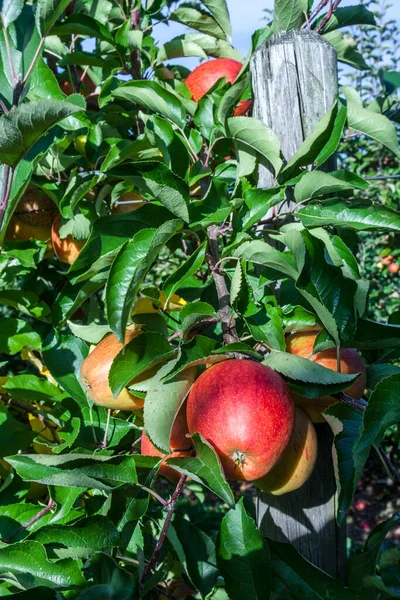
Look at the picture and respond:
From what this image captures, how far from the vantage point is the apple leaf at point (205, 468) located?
2.30 feet

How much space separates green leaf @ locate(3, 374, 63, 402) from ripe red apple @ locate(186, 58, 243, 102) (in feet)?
2.08

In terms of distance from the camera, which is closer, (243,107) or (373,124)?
(373,124)

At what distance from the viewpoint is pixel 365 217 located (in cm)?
89

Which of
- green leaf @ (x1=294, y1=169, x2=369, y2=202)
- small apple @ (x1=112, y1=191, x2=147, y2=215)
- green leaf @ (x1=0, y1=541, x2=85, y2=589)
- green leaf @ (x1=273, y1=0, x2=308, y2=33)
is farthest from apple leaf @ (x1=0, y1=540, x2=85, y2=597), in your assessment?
green leaf @ (x1=273, y1=0, x2=308, y2=33)

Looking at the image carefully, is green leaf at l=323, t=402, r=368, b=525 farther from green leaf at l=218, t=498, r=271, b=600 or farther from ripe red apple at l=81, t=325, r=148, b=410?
ripe red apple at l=81, t=325, r=148, b=410

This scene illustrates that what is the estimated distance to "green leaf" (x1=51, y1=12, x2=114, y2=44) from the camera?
122 centimetres

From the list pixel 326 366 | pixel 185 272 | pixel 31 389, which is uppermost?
pixel 185 272

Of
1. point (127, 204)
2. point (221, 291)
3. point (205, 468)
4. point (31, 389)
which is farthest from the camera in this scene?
point (127, 204)

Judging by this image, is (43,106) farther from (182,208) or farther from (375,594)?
(375,594)

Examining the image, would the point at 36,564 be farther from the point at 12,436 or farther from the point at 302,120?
the point at 302,120

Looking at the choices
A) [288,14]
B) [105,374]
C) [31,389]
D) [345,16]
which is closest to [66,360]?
[31,389]

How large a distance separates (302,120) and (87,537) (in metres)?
0.74

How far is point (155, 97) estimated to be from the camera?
3.24 ft

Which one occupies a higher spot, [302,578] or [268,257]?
[268,257]
